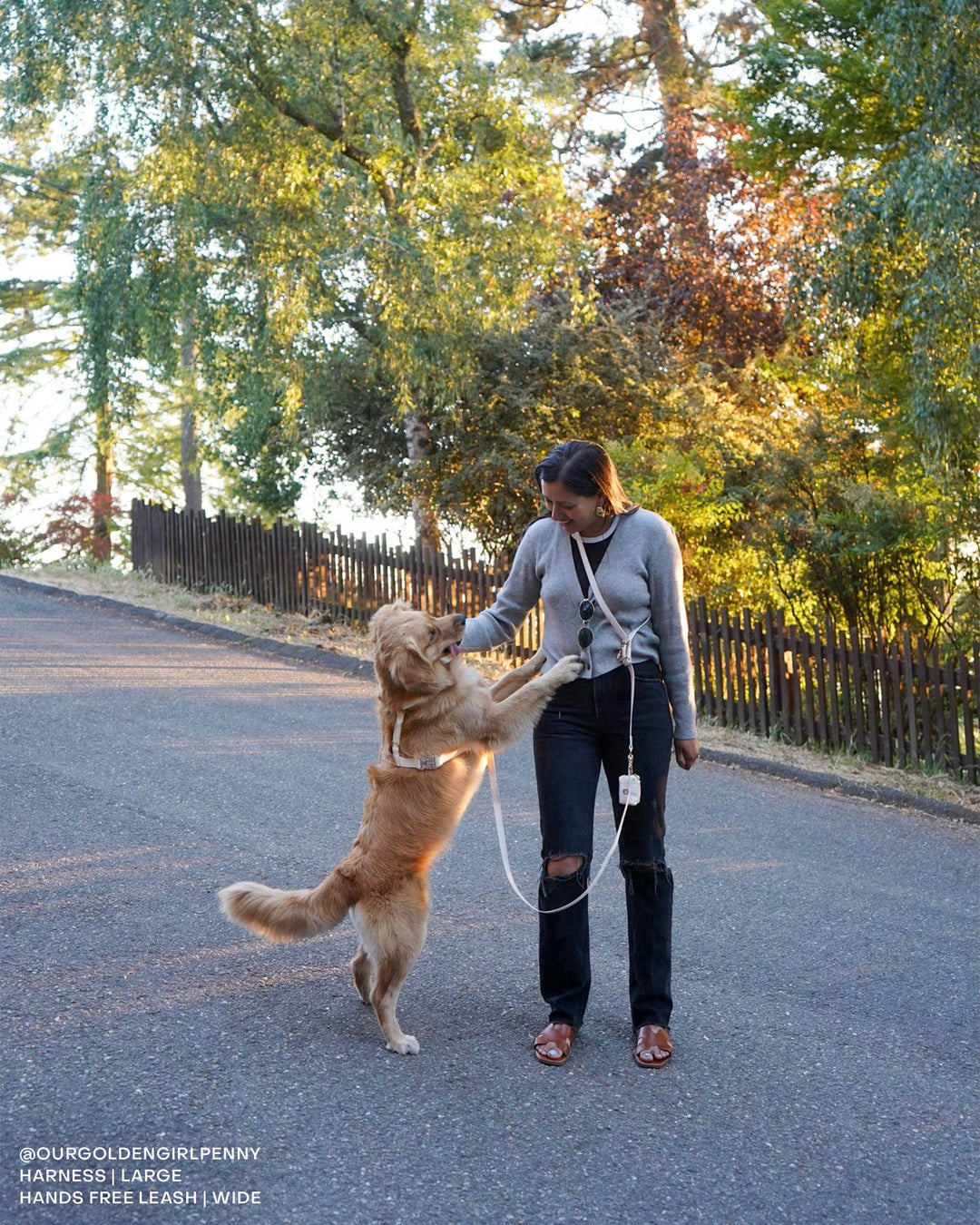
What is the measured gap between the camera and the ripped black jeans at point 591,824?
4.37 m

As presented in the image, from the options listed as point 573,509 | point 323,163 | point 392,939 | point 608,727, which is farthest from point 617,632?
point 323,163

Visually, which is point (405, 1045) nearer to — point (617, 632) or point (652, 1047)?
point (652, 1047)

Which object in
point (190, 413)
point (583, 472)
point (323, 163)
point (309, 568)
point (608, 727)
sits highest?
point (323, 163)

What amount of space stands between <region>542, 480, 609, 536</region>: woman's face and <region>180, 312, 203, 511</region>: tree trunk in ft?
38.2

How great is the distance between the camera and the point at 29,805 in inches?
291

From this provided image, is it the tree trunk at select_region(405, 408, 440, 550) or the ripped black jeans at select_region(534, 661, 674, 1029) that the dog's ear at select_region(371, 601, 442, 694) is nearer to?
the ripped black jeans at select_region(534, 661, 674, 1029)

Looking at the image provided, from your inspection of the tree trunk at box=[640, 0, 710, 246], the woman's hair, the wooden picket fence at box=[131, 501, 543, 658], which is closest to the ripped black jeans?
the woman's hair

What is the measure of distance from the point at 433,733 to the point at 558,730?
478 mm

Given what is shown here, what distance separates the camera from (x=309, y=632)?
14.9 meters

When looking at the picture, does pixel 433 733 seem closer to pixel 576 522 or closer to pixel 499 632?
pixel 499 632

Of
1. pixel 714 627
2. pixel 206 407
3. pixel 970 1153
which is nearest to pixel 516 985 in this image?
pixel 970 1153

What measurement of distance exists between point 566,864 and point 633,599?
976 millimetres

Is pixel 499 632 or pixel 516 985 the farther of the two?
pixel 516 985

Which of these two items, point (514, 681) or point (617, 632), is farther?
point (514, 681)
